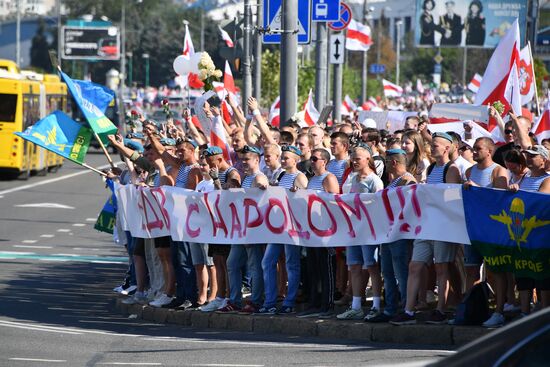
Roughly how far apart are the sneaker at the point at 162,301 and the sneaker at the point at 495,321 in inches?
148

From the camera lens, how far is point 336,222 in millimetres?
12438

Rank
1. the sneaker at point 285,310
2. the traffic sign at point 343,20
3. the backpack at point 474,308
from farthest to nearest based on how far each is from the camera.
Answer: the traffic sign at point 343,20 < the sneaker at point 285,310 < the backpack at point 474,308

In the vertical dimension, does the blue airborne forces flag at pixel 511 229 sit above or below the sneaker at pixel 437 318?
above

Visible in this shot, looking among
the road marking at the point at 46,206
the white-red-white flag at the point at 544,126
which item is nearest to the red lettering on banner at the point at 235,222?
the white-red-white flag at the point at 544,126

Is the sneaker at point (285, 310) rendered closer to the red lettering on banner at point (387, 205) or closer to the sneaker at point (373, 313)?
the sneaker at point (373, 313)

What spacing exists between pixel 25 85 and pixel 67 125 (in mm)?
20756

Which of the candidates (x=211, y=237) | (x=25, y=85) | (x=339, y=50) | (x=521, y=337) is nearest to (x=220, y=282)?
(x=211, y=237)

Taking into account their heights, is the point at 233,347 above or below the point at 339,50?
below

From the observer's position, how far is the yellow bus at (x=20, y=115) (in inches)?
1407

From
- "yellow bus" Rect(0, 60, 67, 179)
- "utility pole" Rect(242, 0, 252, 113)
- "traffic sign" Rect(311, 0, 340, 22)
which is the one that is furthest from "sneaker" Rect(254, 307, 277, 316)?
"yellow bus" Rect(0, 60, 67, 179)

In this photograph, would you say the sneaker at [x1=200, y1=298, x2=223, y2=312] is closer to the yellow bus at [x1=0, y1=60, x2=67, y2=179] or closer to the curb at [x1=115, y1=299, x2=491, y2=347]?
the curb at [x1=115, y1=299, x2=491, y2=347]

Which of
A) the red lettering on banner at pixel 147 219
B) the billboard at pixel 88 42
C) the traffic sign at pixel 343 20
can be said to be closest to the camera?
the red lettering on banner at pixel 147 219

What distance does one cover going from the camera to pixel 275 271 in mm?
12852

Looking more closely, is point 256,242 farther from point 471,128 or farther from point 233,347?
point 471,128
